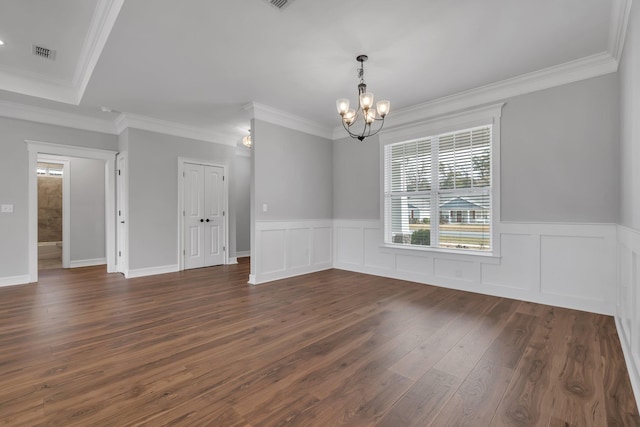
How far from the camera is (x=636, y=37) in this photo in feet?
6.50

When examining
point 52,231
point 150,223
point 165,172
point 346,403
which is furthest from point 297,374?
point 52,231

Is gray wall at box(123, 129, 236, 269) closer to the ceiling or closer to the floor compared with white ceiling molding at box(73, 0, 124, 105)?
closer to the floor

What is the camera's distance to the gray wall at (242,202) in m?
7.38

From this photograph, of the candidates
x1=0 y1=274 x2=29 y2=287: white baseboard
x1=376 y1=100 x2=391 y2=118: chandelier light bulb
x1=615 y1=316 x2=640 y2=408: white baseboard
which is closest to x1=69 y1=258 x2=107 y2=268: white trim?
x1=0 y1=274 x2=29 y2=287: white baseboard

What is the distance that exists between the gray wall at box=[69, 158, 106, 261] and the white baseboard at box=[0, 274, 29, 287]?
1.65 metres

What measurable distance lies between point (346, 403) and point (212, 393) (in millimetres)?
811

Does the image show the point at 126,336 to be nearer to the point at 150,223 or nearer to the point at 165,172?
the point at 150,223

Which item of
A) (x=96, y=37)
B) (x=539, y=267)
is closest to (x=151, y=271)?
(x=96, y=37)

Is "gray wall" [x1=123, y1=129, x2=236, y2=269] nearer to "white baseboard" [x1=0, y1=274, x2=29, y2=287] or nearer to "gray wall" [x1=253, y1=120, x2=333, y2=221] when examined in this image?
"white baseboard" [x1=0, y1=274, x2=29, y2=287]

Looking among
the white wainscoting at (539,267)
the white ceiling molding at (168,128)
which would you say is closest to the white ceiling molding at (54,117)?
the white ceiling molding at (168,128)

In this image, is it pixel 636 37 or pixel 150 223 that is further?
pixel 150 223

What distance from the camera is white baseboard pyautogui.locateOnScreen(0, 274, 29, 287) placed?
4418mm

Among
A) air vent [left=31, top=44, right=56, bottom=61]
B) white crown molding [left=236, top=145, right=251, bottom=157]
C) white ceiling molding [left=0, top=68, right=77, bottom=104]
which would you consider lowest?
white crown molding [left=236, top=145, right=251, bottom=157]

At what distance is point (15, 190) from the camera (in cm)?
453
